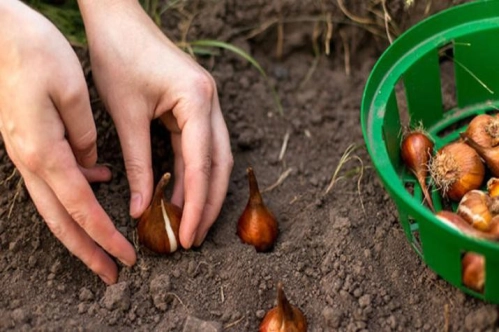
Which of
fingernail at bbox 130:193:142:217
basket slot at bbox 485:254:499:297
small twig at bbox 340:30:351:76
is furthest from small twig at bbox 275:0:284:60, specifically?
basket slot at bbox 485:254:499:297

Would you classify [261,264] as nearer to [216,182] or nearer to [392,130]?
[216,182]

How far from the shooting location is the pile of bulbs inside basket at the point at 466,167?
1563 mm

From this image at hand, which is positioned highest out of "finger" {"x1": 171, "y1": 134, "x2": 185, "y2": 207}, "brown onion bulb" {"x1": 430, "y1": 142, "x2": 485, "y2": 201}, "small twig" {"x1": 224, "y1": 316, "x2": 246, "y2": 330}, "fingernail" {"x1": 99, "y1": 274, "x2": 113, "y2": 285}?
"brown onion bulb" {"x1": 430, "y1": 142, "x2": 485, "y2": 201}

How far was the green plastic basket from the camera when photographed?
1.38 metres

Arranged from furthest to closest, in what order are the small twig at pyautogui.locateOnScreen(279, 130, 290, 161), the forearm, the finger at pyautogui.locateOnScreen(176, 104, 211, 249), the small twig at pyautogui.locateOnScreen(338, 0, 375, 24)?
the small twig at pyautogui.locateOnScreen(338, 0, 375, 24) → the small twig at pyautogui.locateOnScreen(279, 130, 290, 161) → the forearm → the finger at pyautogui.locateOnScreen(176, 104, 211, 249)

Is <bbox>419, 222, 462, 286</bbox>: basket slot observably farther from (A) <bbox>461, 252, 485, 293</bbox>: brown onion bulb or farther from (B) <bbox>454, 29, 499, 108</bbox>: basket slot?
(B) <bbox>454, 29, 499, 108</bbox>: basket slot

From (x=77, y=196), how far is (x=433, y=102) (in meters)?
0.91

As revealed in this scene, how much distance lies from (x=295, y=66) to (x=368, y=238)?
2.33 ft

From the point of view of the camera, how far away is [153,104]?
5.34ft

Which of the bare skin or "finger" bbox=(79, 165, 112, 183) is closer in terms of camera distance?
the bare skin

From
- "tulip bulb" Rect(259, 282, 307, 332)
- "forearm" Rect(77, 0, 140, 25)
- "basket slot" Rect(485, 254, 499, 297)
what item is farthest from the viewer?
"forearm" Rect(77, 0, 140, 25)

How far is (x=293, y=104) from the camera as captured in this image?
210 centimetres

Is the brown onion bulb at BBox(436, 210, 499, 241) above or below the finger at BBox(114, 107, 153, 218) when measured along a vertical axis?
above

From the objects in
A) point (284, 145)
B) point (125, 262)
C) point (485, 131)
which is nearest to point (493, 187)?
point (485, 131)
